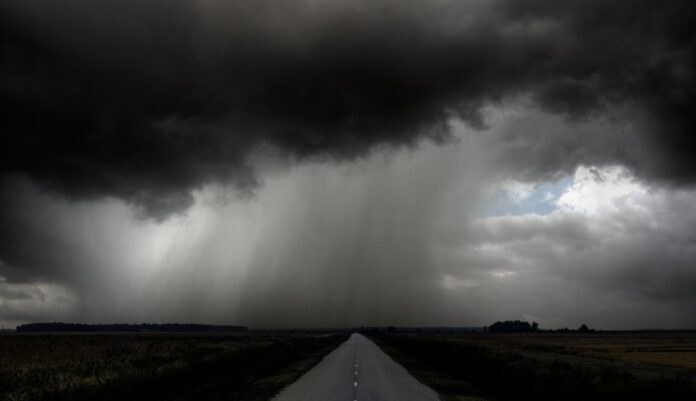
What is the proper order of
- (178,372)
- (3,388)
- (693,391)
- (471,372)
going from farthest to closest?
(471,372)
(178,372)
(3,388)
(693,391)

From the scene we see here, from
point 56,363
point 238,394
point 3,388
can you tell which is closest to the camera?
point 3,388

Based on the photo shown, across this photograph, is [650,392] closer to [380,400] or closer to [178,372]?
[380,400]

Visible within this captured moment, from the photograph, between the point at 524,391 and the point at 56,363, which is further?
the point at 56,363

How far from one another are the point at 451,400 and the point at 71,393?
577 inches

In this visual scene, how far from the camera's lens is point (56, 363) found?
99.0ft

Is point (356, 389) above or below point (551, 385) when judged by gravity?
below

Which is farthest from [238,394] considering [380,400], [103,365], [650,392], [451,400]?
[650,392]

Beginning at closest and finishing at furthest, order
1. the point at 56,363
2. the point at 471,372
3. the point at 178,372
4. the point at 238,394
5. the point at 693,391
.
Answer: the point at 693,391 → the point at 238,394 → the point at 178,372 → the point at 56,363 → the point at 471,372

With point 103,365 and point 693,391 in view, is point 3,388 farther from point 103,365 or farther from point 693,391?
point 693,391

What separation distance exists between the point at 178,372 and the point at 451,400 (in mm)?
15426

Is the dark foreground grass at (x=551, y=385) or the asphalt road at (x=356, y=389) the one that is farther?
the asphalt road at (x=356, y=389)

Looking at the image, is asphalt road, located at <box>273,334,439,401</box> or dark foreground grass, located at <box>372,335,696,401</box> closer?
dark foreground grass, located at <box>372,335,696,401</box>

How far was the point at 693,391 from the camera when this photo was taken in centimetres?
1922

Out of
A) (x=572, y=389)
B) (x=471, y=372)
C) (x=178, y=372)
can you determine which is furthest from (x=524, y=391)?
(x=178, y=372)
